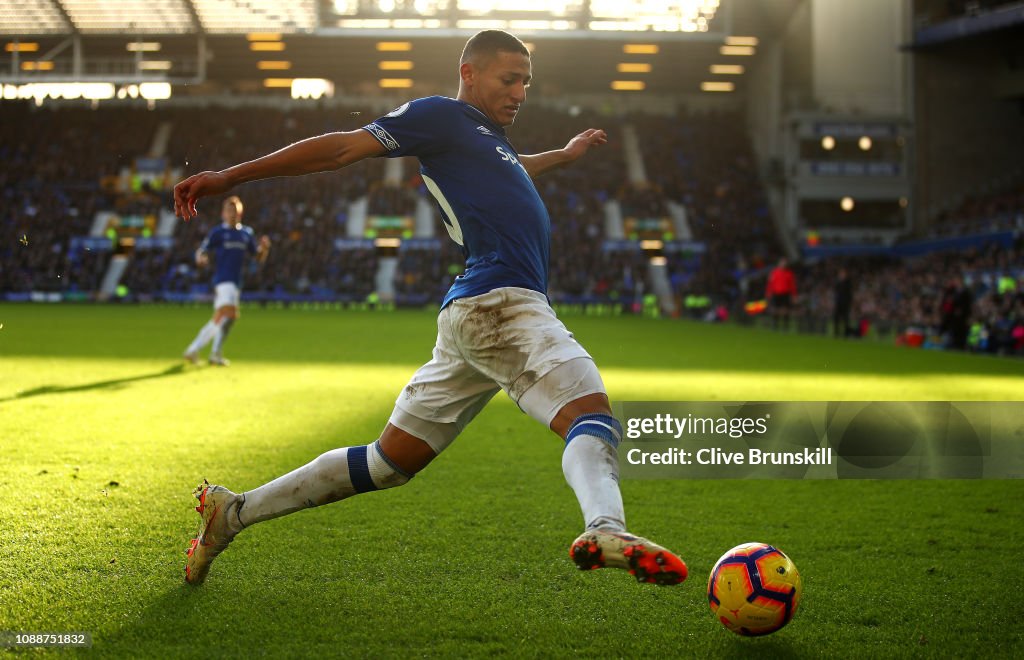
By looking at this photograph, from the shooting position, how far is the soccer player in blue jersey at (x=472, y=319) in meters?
3.34

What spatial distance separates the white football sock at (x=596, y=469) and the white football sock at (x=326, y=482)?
3.12 feet

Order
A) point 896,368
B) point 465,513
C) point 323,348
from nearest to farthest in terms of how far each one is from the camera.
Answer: point 465,513
point 896,368
point 323,348

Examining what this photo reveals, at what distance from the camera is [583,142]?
492 cm

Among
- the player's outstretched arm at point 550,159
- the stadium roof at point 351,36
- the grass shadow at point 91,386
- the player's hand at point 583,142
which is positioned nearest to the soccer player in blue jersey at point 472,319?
the player's outstretched arm at point 550,159

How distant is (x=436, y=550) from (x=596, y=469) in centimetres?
168

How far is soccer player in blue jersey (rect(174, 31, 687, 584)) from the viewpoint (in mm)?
3338

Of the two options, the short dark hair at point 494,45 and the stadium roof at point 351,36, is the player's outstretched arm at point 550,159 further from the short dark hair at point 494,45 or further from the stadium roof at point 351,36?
the stadium roof at point 351,36

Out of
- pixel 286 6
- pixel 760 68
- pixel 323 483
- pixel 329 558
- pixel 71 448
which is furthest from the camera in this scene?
pixel 760 68

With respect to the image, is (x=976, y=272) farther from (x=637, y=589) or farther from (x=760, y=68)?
(x=637, y=589)

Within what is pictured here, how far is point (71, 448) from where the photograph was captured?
717 centimetres

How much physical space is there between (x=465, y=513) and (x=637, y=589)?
152 centimetres

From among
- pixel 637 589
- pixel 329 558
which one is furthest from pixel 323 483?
pixel 637 589

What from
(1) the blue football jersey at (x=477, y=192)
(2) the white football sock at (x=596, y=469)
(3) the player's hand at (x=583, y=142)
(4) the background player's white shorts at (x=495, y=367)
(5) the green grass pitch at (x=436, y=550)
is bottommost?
(5) the green grass pitch at (x=436, y=550)

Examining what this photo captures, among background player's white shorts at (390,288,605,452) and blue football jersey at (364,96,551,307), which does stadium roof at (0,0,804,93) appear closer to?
blue football jersey at (364,96,551,307)
